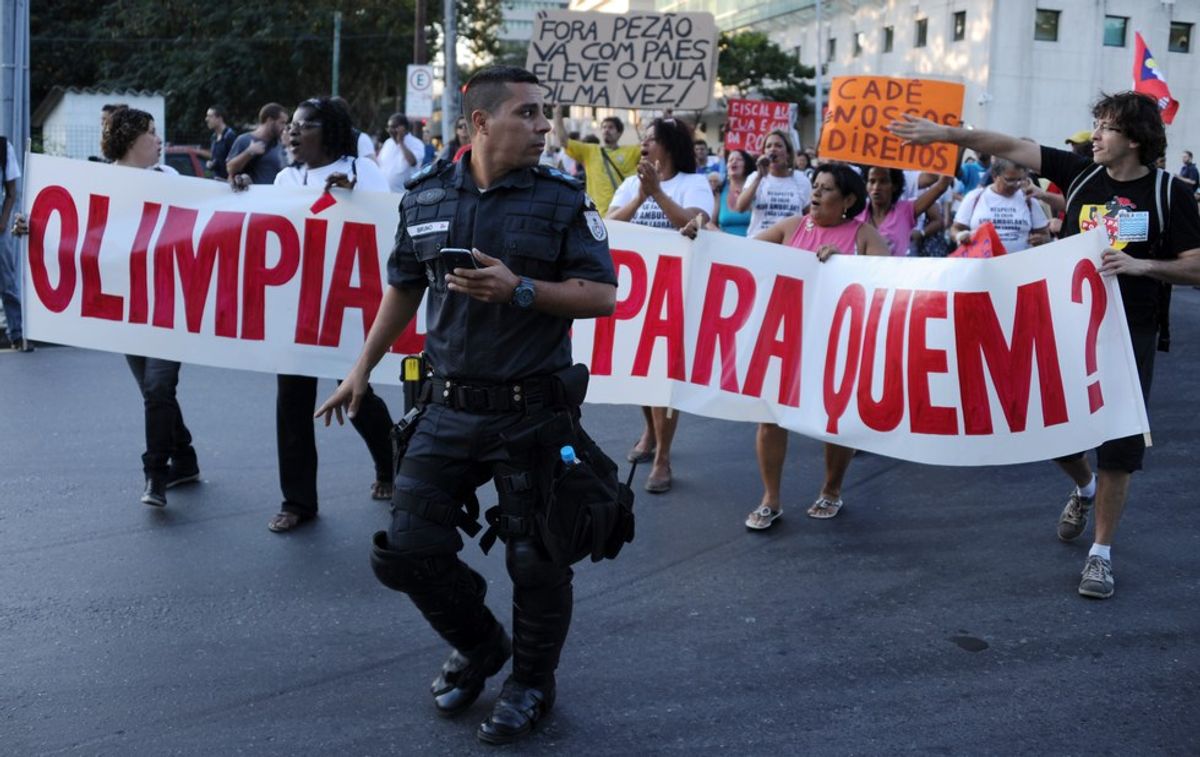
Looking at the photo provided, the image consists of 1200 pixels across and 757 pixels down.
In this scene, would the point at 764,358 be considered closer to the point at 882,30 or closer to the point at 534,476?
the point at 534,476

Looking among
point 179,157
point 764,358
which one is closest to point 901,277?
point 764,358

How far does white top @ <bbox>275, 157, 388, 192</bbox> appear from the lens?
6.18 meters

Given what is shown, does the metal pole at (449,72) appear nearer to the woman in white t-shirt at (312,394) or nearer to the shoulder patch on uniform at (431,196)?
the woman in white t-shirt at (312,394)

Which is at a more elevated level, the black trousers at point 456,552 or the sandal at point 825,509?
the black trousers at point 456,552

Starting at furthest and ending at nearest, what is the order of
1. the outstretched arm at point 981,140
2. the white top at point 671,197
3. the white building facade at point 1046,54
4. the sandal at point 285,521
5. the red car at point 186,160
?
the white building facade at point 1046,54
the red car at point 186,160
the white top at point 671,197
the sandal at point 285,521
the outstretched arm at point 981,140

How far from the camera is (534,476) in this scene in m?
3.65

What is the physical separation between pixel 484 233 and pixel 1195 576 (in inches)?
136

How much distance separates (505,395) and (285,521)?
2502 mm

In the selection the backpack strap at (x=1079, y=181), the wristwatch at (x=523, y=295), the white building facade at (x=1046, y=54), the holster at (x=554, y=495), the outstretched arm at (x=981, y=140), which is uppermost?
the white building facade at (x=1046, y=54)

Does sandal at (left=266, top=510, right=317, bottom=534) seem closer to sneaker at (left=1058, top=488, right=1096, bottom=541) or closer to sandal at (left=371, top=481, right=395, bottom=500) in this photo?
sandal at (left=371, top=481, right=395, bottom=500)

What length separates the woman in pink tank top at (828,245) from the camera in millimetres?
5941

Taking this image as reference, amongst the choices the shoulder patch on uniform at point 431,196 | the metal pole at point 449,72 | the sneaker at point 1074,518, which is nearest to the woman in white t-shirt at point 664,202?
the sneaker at point 1074,518

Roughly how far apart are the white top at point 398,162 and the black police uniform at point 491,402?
1215 cm

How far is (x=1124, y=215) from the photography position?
5.06 metres
